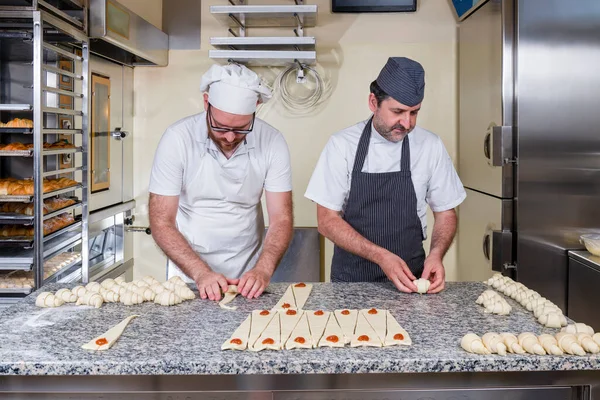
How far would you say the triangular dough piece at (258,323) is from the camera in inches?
64.6

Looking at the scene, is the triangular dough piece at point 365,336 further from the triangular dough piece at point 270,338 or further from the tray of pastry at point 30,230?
the tray of pastry at point 30,230

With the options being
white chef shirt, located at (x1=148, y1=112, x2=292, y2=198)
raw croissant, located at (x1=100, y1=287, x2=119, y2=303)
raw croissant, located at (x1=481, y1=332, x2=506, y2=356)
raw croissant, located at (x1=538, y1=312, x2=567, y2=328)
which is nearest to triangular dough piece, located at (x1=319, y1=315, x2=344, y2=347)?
raw croissant, located at (x1=481, y1=332, x2=506, y2=356)

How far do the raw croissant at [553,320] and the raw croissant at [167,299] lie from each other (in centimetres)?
112

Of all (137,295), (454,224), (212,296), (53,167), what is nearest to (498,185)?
(454,224)

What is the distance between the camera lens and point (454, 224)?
8.84 feet

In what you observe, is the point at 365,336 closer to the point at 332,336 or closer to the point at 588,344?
the point at 332,336

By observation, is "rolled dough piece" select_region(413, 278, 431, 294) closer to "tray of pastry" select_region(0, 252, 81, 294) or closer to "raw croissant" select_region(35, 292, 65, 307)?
"raw croissant" select_region(35, 292, 65, 307)

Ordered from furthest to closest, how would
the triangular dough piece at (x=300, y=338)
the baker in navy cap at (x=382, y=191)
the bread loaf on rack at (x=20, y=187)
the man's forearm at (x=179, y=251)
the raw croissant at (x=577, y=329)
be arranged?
the bread loaf on rack at (x=20, y=187)
the baker in navy cap at (x=382, y=191)
the man's forearm at (x=179, y=251)
the raw croissant at (x=577, y=329)
the triangular dough piece at (x=300, y=338)

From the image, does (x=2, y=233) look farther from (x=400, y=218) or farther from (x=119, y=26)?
(x=400, y=218)

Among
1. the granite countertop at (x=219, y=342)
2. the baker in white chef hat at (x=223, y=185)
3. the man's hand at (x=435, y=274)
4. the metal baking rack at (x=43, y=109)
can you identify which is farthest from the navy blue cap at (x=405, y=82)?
the metal baking rack at (x=43, y=109)

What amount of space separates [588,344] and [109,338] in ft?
3.97

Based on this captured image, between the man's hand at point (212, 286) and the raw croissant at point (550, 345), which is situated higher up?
the man's hand at point (212, 286)

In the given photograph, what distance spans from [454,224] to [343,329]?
3.69 feet

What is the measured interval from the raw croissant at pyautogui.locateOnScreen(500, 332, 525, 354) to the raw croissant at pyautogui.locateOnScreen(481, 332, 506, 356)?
2 cm
